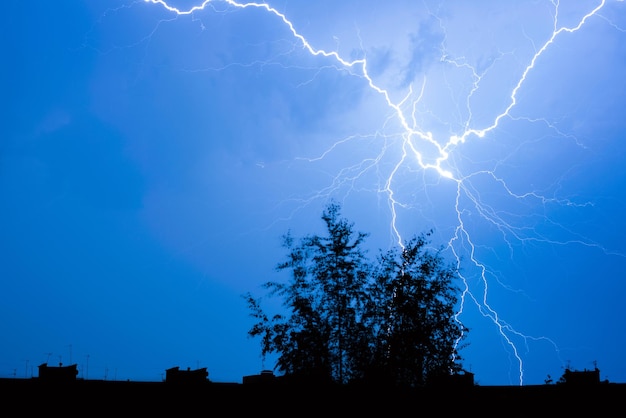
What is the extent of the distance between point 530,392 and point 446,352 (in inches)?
134

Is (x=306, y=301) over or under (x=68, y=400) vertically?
over

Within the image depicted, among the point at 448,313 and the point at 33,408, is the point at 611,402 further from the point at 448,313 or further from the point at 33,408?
the point at 33,408

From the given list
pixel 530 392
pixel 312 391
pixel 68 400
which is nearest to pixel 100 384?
pixel 68 400

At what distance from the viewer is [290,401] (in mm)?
10805

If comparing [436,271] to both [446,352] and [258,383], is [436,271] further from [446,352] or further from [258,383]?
[258,383]

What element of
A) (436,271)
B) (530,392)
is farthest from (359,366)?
(530,392)

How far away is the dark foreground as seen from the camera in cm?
1040

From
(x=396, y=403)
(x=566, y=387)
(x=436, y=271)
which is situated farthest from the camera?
(x=566, y=387)

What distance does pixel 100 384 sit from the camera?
39.5ft

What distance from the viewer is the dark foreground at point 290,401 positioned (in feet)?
34.1

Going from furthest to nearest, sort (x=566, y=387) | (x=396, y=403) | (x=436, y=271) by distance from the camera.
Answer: (x=566, y=387), (x=436, y=271), (x=396, y=403)

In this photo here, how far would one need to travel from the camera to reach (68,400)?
11.2 meters

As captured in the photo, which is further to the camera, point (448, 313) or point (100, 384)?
point (100, 384)

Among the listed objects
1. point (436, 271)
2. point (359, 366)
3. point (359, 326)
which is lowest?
point (359, 366)
